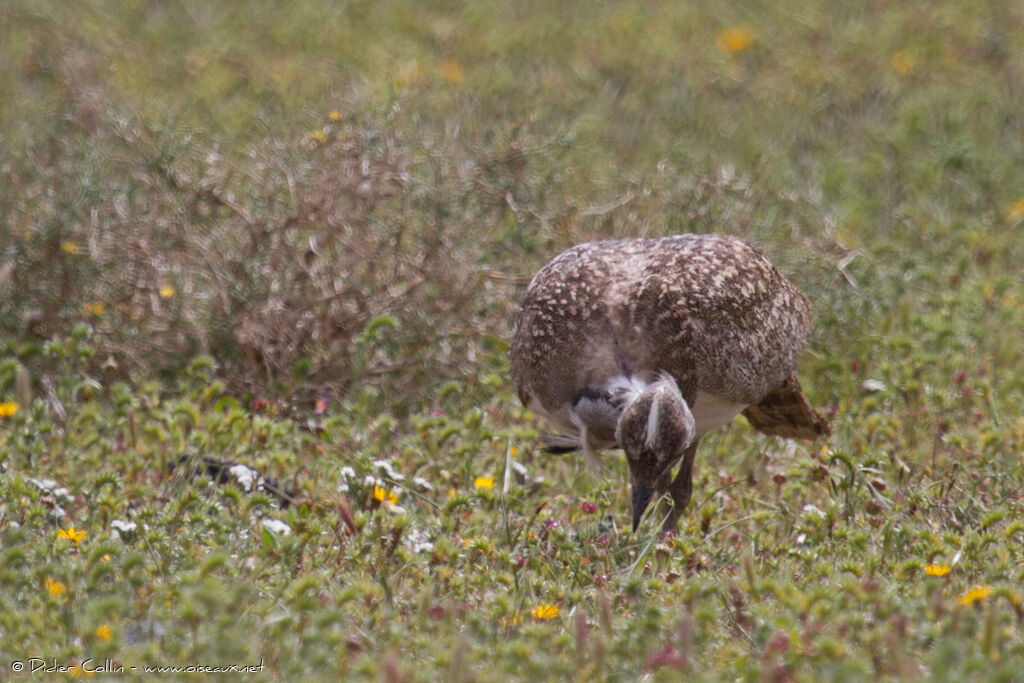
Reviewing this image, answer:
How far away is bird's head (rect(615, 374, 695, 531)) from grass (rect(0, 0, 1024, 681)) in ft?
0.79

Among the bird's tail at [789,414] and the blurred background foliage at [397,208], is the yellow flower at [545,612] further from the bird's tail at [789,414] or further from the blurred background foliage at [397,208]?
the blurred background foliage at [397,208]

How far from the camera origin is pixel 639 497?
15.7ft

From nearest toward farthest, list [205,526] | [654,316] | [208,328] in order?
[205,526] < [654,316] < [208,328]

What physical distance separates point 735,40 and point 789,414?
5.69 m

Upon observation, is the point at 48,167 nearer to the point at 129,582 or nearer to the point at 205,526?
the point at 205,526

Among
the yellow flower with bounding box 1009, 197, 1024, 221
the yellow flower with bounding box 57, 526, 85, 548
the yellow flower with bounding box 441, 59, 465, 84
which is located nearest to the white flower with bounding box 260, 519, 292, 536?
the yellow flower with bounding box 57, 526, 85, 548

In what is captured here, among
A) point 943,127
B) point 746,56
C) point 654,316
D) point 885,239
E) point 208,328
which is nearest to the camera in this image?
point 654,316

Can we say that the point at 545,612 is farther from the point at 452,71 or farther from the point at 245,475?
the point at 452,71

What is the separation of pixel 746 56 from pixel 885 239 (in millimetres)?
2797

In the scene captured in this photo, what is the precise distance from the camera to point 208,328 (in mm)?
6535

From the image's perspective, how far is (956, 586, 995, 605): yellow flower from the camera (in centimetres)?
366

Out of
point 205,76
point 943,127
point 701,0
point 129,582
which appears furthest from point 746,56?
point 129,582

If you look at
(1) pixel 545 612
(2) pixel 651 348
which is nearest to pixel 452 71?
(2) pixel 651 348

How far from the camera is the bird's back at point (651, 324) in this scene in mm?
5102
